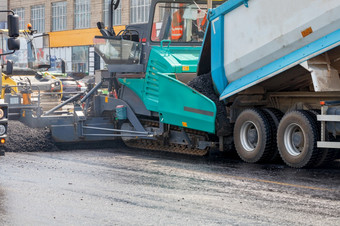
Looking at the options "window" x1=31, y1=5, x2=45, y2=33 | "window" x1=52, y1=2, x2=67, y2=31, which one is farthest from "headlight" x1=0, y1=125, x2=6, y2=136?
"window" x1=31, y1=5, x2=45, y2=33

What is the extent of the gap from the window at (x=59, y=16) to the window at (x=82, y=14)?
1708mm

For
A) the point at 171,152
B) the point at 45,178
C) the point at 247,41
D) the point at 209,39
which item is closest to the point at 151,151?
the point at 171,152

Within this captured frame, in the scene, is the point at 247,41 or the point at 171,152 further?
the point at 171,152

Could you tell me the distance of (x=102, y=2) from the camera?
50719 mm

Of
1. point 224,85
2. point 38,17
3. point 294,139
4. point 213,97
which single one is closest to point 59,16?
point 38,17

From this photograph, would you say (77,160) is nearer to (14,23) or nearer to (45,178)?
(45,178)

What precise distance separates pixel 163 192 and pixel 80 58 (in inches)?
1816

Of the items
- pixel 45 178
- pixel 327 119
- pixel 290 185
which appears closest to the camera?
pixel 290 185

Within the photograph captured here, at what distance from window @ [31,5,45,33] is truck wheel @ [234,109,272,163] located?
47.2m

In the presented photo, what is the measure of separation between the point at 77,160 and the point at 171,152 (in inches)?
93.5

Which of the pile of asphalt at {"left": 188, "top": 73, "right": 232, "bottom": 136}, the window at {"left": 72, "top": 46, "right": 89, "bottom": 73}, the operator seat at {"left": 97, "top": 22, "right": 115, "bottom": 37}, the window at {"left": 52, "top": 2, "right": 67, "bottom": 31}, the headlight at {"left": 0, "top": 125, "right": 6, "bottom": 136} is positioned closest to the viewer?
the headlight at {"left": 0, "top": 125, "right": 6, "bottom": 136}

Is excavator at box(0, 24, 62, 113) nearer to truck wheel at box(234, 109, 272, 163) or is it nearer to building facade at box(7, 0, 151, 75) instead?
truck wheel at box(234, 109, 272, 163)

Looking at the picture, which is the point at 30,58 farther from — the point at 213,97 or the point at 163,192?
the point at 163,192

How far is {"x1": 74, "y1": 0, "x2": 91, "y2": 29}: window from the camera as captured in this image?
172 feet
